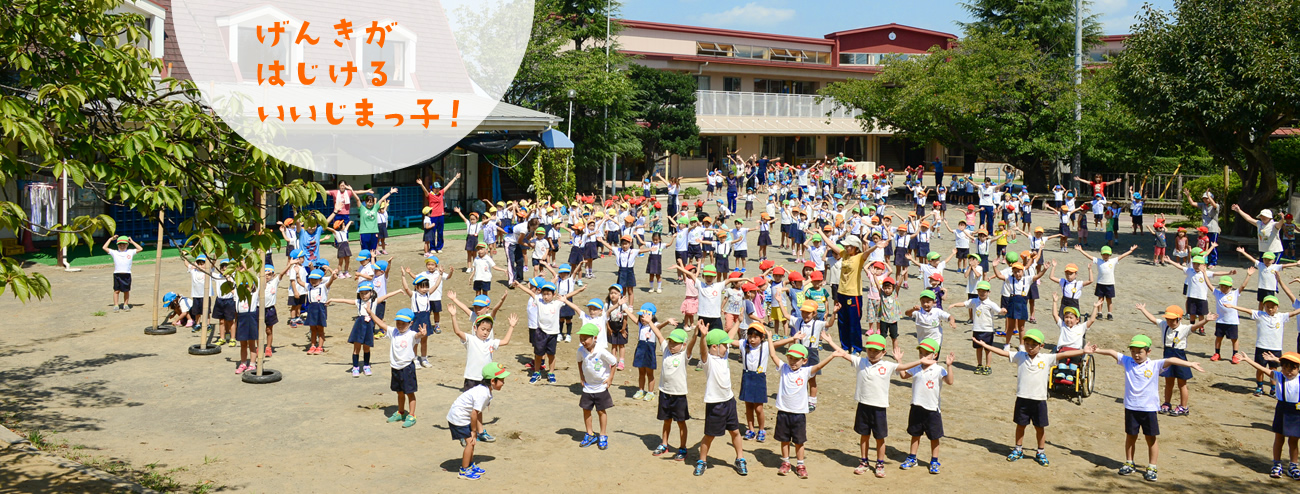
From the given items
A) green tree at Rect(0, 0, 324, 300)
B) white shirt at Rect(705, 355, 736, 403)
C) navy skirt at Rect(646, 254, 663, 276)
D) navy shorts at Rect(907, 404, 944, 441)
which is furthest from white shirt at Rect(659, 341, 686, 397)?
navy skirt at Rect(646, 254, 663, 276)

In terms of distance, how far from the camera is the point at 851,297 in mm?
14539

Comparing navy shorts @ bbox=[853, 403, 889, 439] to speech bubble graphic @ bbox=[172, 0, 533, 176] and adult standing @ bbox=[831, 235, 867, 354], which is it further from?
speech bubble graphic @ bbox=[172, 0, 533, 176]

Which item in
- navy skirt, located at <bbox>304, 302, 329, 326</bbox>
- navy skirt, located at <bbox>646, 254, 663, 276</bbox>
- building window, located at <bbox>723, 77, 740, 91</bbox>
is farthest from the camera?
building window, located at <bbox>723, 77, 740, 91</bbox>

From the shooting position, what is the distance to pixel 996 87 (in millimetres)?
37031

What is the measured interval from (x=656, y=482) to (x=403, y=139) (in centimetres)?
1858

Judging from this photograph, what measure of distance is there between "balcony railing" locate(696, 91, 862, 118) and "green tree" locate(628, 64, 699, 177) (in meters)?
4.48

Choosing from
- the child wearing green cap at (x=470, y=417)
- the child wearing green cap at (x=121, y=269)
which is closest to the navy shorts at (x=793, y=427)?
the child wearing green cap at (x=470, y=417)

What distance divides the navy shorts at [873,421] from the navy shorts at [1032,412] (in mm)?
1562

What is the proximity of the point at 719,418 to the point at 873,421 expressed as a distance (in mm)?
1566

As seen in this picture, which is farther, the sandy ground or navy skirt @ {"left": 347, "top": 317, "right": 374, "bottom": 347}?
navy skirt @ {"left": 347, "top": 317, "right": 374, "bottom": 347}

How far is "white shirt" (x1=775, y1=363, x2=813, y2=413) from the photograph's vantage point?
964 centimetres

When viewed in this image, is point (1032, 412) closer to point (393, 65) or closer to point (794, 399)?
point (794, 399)

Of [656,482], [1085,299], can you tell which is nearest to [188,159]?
[656,482]

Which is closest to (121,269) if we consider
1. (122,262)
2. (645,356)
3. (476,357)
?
(122,262)
